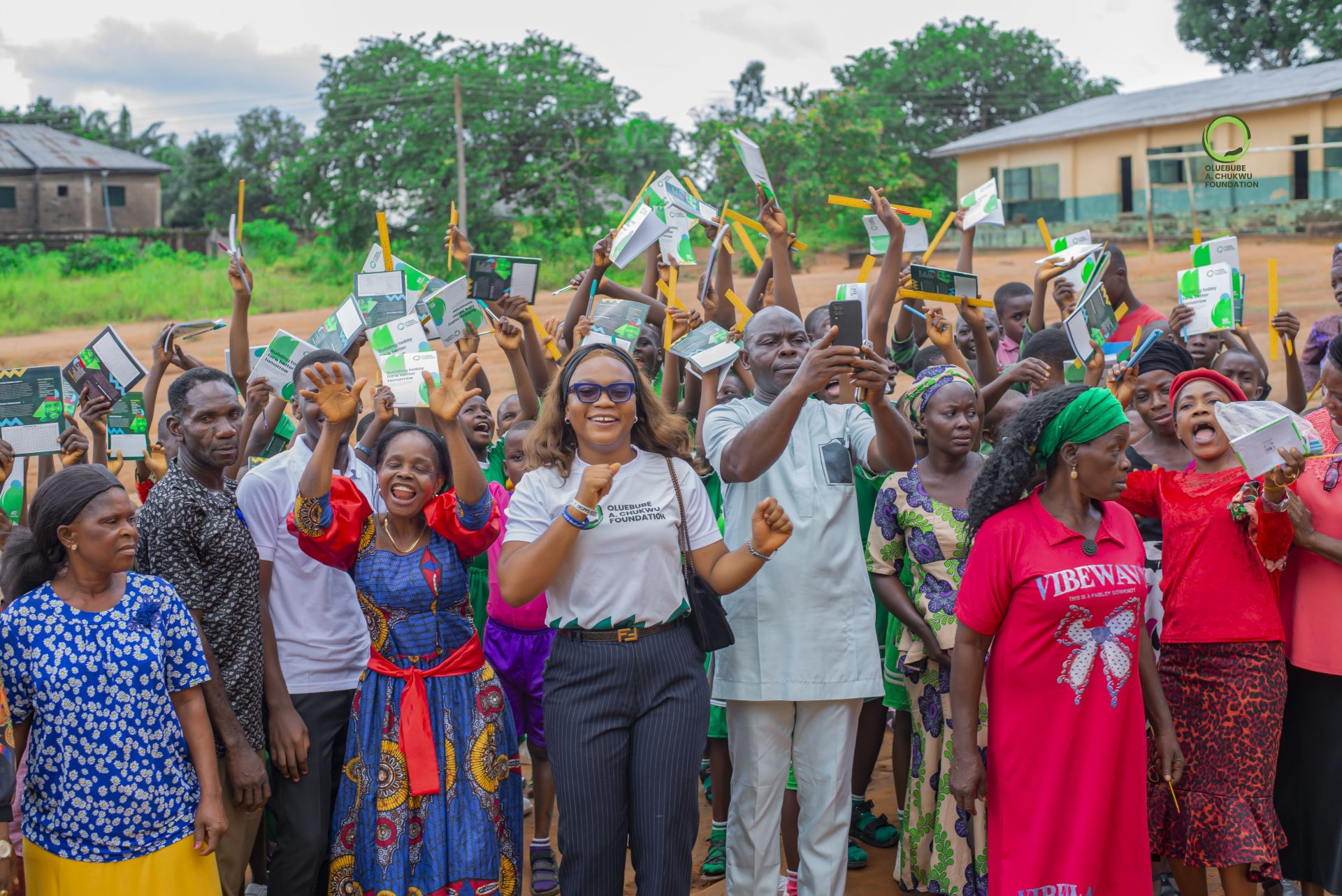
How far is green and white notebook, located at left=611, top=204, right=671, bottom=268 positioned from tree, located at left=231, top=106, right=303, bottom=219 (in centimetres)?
3381

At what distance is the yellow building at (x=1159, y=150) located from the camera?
901 inches

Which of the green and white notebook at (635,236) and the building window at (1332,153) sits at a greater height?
the building window at (1332,153)

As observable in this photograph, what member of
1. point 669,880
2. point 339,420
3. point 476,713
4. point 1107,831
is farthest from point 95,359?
point 1107,831

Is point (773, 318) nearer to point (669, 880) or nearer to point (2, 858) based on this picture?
point (669, 880)

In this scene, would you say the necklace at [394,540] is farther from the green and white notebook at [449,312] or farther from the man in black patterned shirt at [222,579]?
the green and white notebook at [449,312]

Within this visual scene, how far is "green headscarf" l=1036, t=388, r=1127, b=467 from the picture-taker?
3465mm

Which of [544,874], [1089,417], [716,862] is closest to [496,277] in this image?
[544,874]

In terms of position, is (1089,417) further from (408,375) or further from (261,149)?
(261,149)

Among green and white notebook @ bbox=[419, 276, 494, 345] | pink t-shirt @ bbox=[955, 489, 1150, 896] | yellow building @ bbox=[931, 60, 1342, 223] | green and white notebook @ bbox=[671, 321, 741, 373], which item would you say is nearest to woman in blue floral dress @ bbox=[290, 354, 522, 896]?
green and white notebook @ bbox=[671, 321, 741, 373]

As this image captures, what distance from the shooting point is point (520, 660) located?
4.77 metres

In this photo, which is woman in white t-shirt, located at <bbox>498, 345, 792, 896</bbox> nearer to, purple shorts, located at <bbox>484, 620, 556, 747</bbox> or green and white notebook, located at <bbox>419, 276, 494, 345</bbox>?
purple shorts, located at <bbox>484, 620, 556, 747</bbox>

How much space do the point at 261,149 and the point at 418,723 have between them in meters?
48.0

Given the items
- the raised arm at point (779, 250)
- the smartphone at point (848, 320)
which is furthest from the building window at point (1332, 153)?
the smartphone at point (848, 320)

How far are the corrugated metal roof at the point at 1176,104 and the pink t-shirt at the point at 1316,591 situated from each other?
70.8 feet
